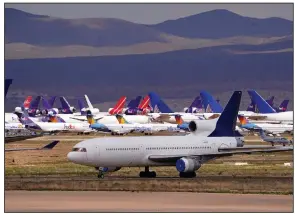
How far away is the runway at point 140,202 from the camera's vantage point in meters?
45.0

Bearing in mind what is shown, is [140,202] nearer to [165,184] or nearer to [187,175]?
[165,184]

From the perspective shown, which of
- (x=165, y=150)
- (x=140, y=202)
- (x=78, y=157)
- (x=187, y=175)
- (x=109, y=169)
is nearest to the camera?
(x=140, y=202)

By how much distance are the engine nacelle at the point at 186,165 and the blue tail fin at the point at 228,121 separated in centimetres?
441

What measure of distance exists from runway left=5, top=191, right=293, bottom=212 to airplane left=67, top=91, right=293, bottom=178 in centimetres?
1296

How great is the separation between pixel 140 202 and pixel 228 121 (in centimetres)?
2672

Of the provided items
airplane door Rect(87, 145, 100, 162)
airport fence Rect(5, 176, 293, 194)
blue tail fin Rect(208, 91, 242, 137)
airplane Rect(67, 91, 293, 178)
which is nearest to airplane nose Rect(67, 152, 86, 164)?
airplane Rect(67, 91, 293, 178)

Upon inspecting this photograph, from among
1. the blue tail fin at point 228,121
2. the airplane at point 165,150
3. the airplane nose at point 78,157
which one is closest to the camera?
the airplane nose at point 78,157

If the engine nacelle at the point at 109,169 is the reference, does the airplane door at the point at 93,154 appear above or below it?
above

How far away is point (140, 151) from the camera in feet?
230

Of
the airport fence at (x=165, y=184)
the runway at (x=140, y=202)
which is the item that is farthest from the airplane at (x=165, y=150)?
the runway at (x=140, y=202)

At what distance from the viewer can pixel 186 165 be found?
6894 cm

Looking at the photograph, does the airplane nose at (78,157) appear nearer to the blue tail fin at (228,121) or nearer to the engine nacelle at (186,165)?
the engine nacelle at (186,165)

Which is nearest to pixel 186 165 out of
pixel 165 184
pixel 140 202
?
pixel 165 184

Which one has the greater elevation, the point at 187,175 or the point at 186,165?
the point at 186,165
